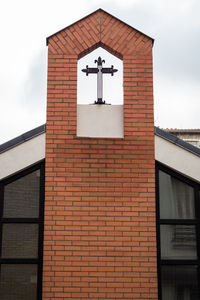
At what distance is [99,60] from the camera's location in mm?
5207

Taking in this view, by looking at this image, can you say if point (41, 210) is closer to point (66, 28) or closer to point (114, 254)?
point (114, 254)

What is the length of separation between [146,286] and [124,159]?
→ 1.60 metres

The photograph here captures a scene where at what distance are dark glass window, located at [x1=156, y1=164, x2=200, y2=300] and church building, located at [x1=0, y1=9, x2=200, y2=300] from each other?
13 mm

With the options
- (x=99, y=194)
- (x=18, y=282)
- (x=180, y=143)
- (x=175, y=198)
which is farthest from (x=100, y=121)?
(x=18, y=282)

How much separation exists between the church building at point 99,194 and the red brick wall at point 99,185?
13 mm

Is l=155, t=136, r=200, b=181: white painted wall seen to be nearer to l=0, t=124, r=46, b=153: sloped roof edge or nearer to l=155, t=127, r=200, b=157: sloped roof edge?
l=155, t=127, r=200, b=157: sloped roof edge

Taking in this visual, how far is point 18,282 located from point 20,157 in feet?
5.24

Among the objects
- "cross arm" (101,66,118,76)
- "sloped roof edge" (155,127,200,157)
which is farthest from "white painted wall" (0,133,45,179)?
"sloped roof edge" (155,127,200,157)

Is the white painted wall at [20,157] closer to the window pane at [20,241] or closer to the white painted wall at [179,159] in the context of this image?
the window pane at [20,241]

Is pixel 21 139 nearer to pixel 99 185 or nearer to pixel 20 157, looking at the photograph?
pixel 20 157

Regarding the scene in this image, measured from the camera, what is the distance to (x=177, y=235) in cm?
471

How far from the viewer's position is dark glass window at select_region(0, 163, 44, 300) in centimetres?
454

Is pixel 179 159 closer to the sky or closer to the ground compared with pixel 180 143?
closer to the ground

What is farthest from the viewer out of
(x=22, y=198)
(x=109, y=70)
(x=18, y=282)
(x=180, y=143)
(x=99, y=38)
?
(x=109, y=70)
